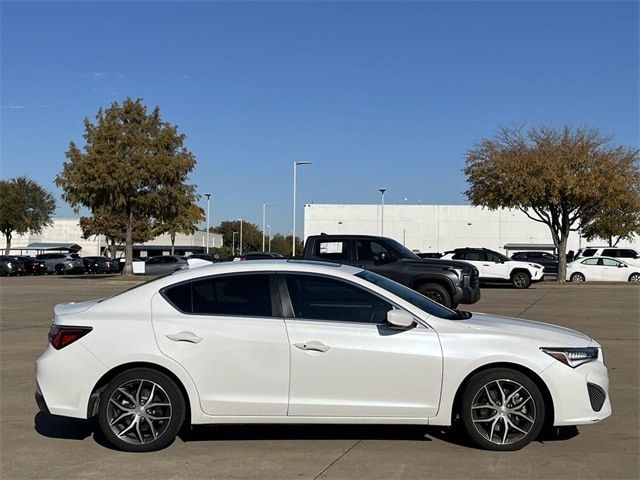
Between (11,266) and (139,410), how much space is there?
51512mm

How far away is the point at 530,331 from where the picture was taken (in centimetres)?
623

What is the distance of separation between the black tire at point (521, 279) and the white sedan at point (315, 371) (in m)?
24.9

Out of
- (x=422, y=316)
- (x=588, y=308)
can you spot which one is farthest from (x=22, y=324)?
(x=588, y=308)

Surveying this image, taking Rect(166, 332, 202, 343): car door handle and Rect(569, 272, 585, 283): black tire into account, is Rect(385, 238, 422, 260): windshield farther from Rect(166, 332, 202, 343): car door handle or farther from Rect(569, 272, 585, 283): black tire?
Rect(569, 272, 585, 283): black tire

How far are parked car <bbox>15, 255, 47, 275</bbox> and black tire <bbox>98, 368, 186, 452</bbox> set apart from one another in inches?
2076

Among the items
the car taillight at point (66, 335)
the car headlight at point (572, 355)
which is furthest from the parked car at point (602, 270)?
the car taillight at point (66, 335)

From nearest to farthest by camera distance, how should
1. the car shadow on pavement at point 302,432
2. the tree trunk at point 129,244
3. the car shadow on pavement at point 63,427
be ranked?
the car shadow on pavement at point 302,432 → the car shadow on pavement at point 63,427 → the tree trunk at point 129,244

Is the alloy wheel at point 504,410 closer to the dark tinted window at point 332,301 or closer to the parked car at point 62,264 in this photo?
the dark tinted window at point 332,301

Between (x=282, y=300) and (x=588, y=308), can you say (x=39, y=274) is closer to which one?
(x=588, y=308)

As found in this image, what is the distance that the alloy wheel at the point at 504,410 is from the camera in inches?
235

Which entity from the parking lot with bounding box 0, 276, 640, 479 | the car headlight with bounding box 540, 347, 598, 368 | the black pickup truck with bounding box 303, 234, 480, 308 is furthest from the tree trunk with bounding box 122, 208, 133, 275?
the car headlight with bounding box 540, 347, 598, 368

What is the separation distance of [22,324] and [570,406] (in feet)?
42.6

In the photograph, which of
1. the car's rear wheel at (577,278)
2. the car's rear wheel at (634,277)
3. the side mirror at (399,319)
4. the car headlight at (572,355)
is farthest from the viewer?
the car's rear wheel at (577,278)

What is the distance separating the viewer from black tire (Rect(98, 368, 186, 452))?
6.05m
